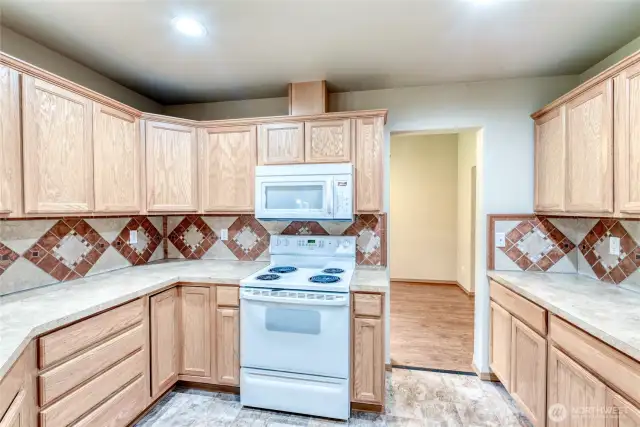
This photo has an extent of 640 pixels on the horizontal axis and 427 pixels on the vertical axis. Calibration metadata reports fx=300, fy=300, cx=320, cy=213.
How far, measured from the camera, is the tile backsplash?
7.10 feet

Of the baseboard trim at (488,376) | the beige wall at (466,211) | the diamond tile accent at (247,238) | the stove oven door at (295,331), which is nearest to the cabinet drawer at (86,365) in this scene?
the stove oven door at (295,331)

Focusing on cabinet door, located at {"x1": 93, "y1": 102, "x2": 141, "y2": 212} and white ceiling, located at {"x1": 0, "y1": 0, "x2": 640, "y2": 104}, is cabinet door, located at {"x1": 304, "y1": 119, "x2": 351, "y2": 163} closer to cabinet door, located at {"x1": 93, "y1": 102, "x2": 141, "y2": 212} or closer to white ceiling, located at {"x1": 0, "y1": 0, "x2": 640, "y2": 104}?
white ceiling, located at {"x1": 0, "y1": 0, "x2": 640, "y2": 104}

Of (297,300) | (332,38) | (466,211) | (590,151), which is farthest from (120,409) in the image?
(466,211)

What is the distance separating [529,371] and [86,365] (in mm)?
2565

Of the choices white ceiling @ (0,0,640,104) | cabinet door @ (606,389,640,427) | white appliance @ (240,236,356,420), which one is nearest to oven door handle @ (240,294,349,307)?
white appliance @ (240,236,356,420)

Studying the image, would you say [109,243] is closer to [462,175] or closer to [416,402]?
[416,402]

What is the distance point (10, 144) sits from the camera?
1.54m

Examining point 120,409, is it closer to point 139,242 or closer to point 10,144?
point 139,242

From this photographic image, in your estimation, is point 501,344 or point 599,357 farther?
point 501,344

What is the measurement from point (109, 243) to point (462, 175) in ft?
16.2

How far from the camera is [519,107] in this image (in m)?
2.49

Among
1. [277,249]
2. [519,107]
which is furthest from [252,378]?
[519,107]

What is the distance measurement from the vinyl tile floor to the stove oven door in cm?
33

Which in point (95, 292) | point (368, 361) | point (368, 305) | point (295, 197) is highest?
point (295, 197)
